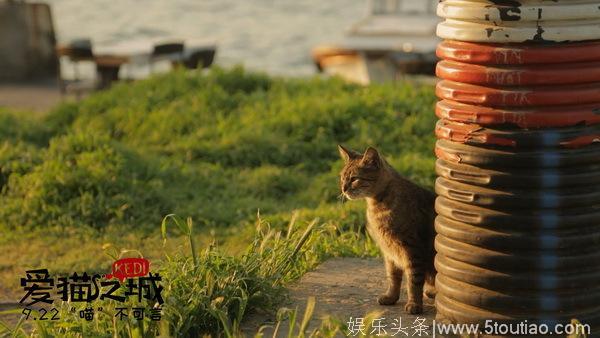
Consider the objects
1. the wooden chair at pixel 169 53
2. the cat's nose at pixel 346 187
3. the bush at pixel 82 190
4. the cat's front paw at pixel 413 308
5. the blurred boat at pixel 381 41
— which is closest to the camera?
the cat's front paw at pixel 413 308

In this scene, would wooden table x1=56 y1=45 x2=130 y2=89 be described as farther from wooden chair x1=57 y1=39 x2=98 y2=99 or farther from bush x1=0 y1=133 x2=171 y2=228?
bush x1=0 y1=133 x2=171 y2=228

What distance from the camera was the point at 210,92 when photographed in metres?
12.8

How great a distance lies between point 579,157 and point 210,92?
26.5 feet

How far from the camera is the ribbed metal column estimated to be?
16.6 ft

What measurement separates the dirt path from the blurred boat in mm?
10761

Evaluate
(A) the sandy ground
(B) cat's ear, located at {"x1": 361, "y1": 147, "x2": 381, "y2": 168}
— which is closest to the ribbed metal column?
(B) cat's ear, located at {"x1": 361, "y1": 147, "x2": 381, "y2": 168}

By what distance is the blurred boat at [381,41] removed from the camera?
1834 centimetres

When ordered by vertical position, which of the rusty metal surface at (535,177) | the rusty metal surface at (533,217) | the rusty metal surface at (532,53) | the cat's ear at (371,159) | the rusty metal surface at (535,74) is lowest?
the rusty metal surface at (533,217)

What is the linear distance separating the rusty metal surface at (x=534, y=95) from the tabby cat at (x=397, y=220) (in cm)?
102

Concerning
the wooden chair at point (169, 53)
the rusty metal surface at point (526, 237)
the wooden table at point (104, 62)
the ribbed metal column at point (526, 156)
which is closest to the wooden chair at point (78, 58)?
the wooden table at point (104, 62)

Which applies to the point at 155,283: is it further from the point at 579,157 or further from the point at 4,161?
the point at 4,161

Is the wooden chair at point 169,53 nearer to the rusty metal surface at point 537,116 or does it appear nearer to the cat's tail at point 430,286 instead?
the cat's tail at point 430,286

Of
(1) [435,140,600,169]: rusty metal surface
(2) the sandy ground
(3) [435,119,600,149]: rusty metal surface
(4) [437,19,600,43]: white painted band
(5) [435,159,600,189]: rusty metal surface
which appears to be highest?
(4) [437,19,600,43]: white painted band

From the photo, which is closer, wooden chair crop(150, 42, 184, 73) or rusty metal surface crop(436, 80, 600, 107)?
rusty metal surface crop(436, 80, 600, 107)
